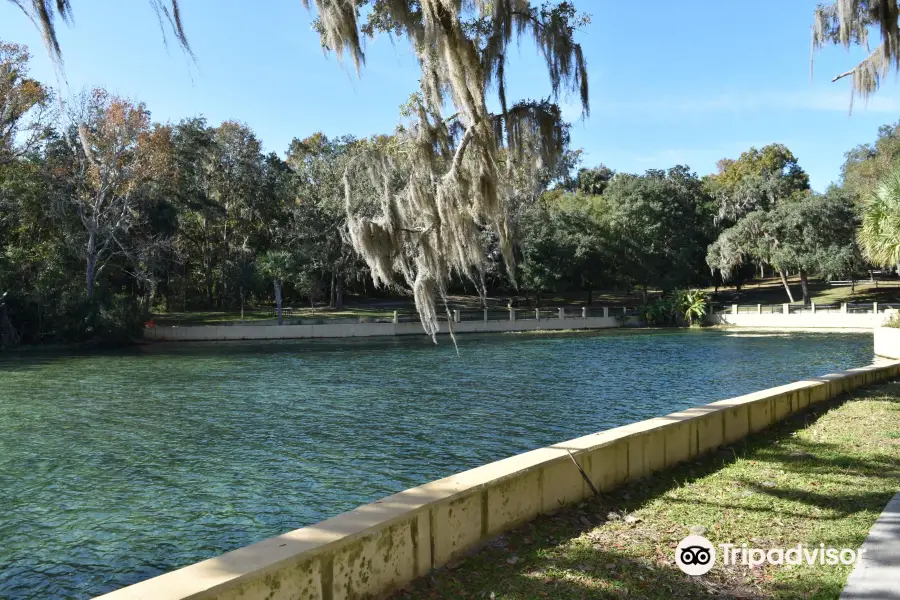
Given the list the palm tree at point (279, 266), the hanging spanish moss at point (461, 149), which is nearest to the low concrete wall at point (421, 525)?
the hanging spanish moss at point (461, 149)

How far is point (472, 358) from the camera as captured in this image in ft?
78.8

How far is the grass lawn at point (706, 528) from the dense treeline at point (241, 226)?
73.1 ft

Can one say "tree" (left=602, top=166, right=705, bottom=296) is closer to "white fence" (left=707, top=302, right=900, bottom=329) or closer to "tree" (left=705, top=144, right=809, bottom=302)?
"tree" (left=705, top=144, right=809, bottom=302)

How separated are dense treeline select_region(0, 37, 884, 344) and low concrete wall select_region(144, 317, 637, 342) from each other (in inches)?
87.2

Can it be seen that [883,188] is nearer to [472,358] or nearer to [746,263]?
[472,358]

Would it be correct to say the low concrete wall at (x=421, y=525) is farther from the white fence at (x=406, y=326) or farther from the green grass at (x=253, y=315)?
the green grass at (x=253, y=315)

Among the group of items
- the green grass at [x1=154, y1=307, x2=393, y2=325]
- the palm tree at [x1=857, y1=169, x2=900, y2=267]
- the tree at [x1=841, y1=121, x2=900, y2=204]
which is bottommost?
the green grass at [x1=154, y1=307, x2=393, y2=325]

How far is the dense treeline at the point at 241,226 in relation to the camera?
31.0 m

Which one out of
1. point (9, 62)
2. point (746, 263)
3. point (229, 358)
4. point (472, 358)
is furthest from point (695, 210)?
point (9, 62)

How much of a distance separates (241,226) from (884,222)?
43104 mm

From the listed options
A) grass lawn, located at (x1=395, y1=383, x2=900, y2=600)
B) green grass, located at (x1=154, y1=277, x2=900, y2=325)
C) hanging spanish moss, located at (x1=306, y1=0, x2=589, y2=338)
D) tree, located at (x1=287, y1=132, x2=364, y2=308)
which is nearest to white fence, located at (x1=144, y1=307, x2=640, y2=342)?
green grass, located at (x1=154, y1=277, x2=900, y2=325)

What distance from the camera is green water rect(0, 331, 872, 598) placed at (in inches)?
251

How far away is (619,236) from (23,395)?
39413 millimetres

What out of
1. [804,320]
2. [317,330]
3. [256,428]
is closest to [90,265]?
[317,330]
